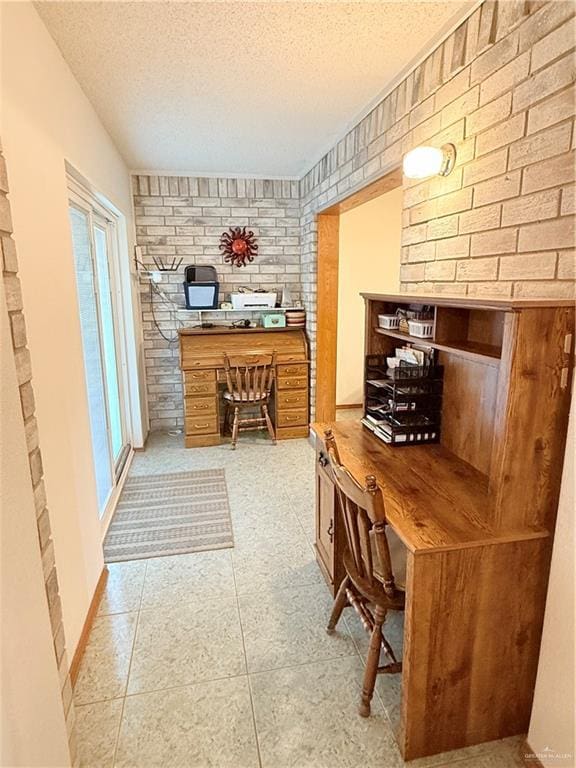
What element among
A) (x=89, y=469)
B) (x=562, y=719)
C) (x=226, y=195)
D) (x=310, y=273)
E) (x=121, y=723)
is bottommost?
(x=121, y=723)

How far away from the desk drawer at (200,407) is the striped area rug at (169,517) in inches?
27.8

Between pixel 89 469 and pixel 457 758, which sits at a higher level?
pixel 89 469

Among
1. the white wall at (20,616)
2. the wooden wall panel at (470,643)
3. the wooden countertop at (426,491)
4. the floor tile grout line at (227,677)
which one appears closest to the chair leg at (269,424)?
the wooden countertop at (426,491)

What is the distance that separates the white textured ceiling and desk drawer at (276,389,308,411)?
85.3 inches

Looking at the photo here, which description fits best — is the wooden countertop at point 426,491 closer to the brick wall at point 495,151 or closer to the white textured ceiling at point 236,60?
the brick wall at point 495,151

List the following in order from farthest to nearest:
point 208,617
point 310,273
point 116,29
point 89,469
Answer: point 310,273, point 89,469, point 208,617, point 116,29

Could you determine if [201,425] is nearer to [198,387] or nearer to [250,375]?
[198,387]

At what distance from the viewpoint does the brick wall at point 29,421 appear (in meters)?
1.15

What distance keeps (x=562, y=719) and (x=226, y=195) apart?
4362mm

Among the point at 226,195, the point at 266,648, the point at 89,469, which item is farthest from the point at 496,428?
the point at 226,195

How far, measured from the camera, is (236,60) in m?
2.02

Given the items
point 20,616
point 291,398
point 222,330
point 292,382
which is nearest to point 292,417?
point 291,398

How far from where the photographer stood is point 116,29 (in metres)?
1.79

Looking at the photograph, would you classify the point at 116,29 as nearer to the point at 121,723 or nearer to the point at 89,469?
the point at 89,469
